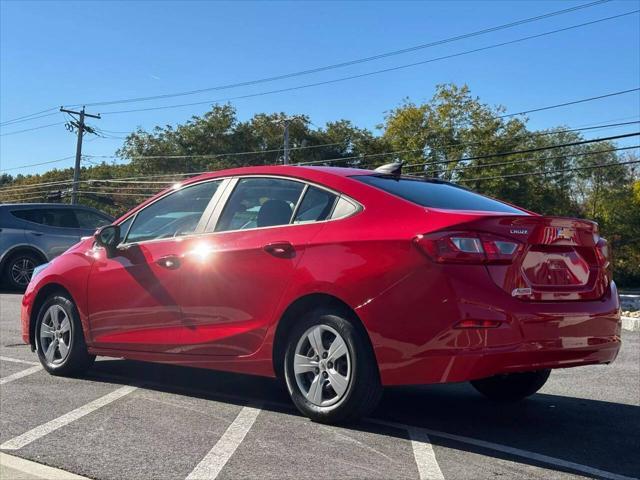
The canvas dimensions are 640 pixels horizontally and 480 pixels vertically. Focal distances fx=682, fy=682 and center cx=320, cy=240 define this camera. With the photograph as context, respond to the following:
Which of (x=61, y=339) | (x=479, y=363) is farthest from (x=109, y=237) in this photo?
(x=479, y=363)

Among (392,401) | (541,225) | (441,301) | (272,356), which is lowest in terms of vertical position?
(392,401)

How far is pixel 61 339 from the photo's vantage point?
584 cm

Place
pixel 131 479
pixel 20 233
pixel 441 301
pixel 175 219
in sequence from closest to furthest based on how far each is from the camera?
pixel 131 479, pixel 441 301, pixel 175 219, pixel 20 233

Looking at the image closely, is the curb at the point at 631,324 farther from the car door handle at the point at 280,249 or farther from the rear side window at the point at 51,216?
the rear side window at the point at 51,216

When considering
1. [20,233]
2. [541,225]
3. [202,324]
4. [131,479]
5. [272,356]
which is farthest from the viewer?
[20,233]

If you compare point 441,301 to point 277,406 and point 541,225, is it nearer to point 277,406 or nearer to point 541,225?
point 541,225

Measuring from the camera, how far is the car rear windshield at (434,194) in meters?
4.22

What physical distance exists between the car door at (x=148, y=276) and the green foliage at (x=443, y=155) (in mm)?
42797

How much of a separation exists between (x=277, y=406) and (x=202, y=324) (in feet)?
2.54

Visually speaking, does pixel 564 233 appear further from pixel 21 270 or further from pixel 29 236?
pixel 21 270

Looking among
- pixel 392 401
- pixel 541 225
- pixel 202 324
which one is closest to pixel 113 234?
pixel 202 324

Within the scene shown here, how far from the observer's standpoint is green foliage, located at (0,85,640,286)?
49906 millimetres

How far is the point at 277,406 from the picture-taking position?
15.6ft

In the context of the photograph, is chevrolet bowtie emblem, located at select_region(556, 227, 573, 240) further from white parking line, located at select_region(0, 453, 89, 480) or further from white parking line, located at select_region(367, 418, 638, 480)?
white parking line, located at select_region(0, 453, 89, 480)
